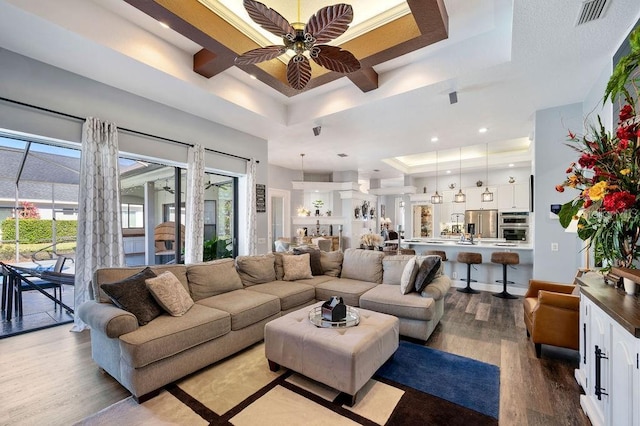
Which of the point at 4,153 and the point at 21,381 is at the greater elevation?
the point at 4,153

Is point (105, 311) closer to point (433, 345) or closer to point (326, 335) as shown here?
point (326, 335)

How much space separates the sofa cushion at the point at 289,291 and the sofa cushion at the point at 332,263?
69cm

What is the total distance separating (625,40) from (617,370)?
292cm

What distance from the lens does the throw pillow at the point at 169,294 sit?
2566mm

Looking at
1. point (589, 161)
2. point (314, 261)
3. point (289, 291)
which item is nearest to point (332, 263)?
point (314, 261)

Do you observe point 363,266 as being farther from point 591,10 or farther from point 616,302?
point 591,10

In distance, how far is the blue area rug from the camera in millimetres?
2145

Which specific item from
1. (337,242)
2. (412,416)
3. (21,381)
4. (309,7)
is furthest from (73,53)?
(337,242)

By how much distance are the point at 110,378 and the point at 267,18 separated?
3.31 meters

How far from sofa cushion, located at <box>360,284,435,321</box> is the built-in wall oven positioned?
5.96 meters

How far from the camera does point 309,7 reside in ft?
9.24

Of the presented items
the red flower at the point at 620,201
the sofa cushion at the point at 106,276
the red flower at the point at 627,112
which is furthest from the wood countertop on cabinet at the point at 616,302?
the sofa cushion at the point at 106,276

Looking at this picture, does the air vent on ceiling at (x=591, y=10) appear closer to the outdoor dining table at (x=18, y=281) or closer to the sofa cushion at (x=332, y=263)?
the sofa cushion at (x=332, y=263)

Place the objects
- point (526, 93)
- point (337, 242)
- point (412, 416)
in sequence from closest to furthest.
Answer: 1. point (412, 416)
2. point (526, 93)
3. point (337, 242)
